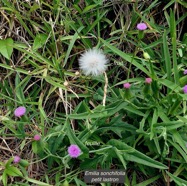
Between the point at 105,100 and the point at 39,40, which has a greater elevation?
the point at 39,40

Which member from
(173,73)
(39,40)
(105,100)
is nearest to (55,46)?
(39,40)

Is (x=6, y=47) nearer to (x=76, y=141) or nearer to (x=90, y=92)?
(x=90, y=92)

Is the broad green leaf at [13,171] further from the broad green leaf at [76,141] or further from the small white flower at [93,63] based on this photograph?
the small white flower at [93,63]

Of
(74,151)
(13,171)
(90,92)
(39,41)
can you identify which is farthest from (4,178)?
(39,41)

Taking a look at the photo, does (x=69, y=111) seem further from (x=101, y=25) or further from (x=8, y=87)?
(x=101, y=25)

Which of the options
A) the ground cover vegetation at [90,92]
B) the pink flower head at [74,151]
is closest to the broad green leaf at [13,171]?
the ground cover vegetation at [90,92]

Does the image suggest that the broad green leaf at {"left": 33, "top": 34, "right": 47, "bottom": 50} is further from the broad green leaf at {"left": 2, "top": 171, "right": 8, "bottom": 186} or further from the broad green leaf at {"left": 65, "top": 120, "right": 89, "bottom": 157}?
the broad green leaf at {"left": 2, "top": 171, "right": 8, "bottom": 186}
